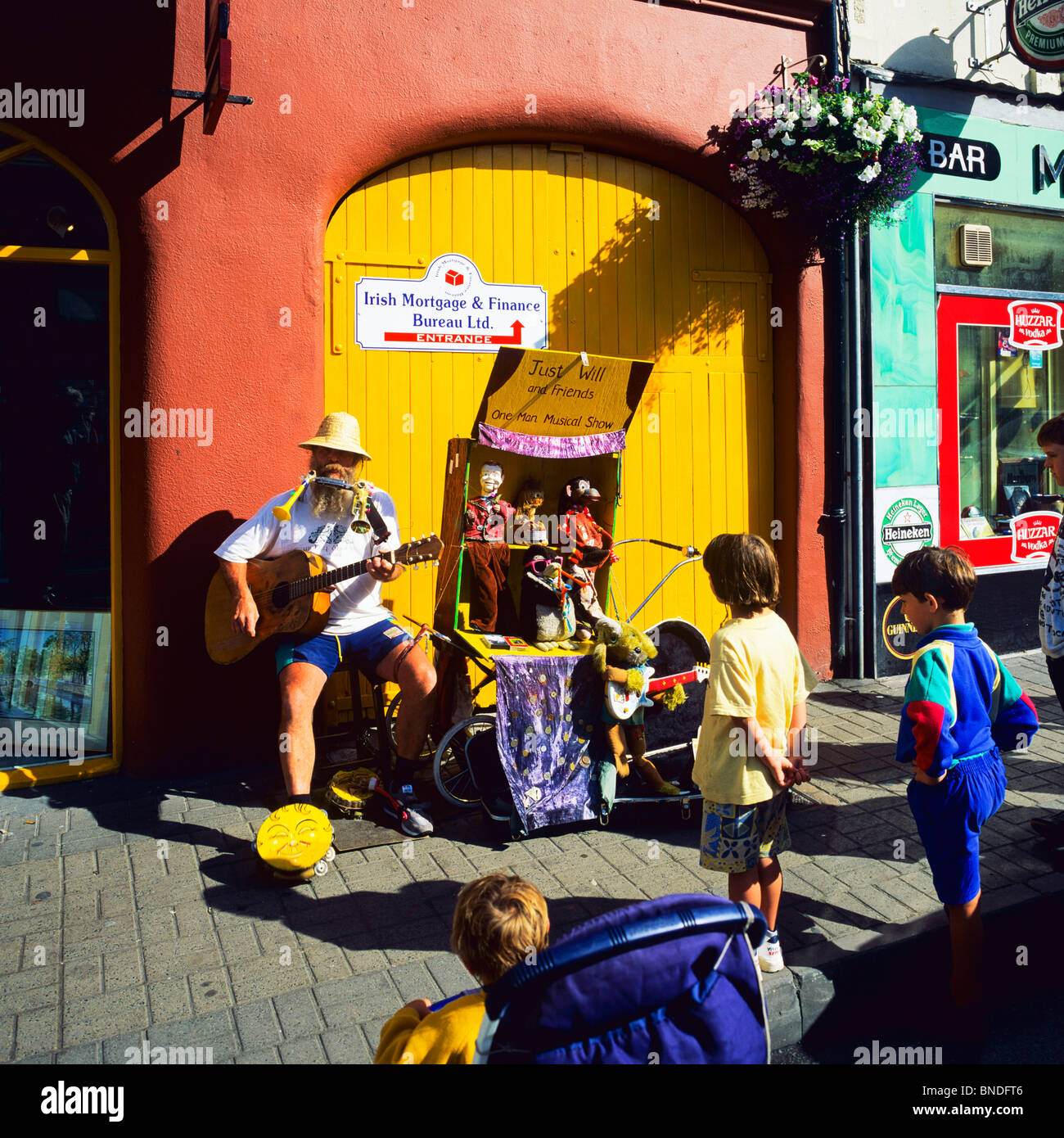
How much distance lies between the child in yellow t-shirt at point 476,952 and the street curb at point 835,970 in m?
1.49

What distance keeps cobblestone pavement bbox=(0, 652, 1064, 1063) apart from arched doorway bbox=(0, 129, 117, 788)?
0.44 meters

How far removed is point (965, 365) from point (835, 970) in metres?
5.91

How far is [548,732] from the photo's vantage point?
4652 mm

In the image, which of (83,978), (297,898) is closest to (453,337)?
(297,898)

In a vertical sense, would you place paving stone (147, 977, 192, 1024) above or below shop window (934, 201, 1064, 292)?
below

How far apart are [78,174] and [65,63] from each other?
54 cm

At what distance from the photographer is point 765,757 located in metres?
3.28

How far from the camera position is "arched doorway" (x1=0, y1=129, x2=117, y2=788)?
5.29 meters

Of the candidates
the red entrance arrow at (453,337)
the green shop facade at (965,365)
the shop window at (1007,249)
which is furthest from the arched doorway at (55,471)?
the shop window at (1007,249)

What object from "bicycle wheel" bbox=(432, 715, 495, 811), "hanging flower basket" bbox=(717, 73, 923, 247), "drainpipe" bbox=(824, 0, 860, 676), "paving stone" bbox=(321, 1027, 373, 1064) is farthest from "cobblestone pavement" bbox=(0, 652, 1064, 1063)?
"hanging flower basket" bbox=(717, 73, 923, 247)

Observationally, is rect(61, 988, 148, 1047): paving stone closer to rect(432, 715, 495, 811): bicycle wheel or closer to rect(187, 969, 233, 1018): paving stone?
rect(187, 969, 233, 1018): paving stone
